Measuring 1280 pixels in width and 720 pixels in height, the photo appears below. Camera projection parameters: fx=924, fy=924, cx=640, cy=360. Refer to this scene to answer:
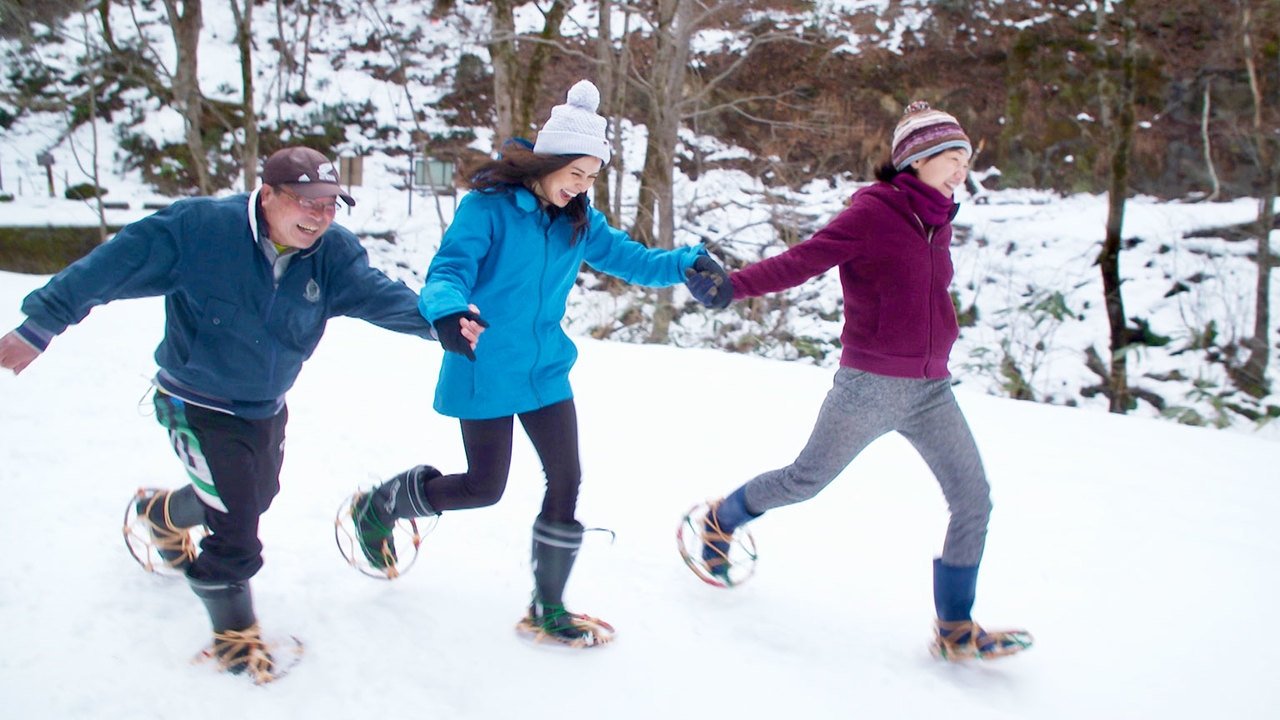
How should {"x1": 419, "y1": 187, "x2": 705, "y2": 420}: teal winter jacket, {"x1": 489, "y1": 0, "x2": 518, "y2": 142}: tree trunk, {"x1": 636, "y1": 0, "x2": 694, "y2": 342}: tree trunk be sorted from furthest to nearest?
{"x1": 489, "y1": 0, "x2": 518, "y2": 142}: tree trunk < {"x1": 636, "y1": 0, "x2": 694, "y2": 342}: tree trunk < {"x1": 419, "y1": 187, "x2": 705, "y2": 420}: teal winter jacket

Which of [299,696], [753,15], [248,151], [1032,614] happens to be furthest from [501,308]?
[753,15]

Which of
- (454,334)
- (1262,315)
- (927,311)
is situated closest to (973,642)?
(927,311)

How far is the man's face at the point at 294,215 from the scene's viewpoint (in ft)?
7.55

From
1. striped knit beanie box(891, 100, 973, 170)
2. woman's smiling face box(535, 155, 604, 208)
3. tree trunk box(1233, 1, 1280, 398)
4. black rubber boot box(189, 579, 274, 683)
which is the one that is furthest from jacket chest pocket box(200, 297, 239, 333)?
tree trunk box(1233, 1, 1280, 398)

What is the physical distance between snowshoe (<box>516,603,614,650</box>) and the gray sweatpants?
854 mm

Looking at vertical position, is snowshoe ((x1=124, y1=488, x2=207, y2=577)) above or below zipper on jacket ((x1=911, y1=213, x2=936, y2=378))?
below

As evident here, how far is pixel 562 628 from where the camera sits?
102 inches

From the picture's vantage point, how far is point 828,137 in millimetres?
13695

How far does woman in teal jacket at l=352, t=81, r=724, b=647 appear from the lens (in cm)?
253

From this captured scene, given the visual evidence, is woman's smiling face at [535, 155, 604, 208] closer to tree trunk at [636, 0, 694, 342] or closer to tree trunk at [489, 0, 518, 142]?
tree trunk at [636, 0, 694, 342]

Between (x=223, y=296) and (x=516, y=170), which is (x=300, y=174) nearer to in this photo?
(x=223, y=296)

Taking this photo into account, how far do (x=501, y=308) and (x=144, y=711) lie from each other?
127 cm

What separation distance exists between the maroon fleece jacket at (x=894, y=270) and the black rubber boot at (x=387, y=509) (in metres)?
1.21

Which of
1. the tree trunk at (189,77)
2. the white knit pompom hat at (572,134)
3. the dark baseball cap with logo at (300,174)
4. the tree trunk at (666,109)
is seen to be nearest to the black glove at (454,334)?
the dark baseball cap with logo at (300,174)
